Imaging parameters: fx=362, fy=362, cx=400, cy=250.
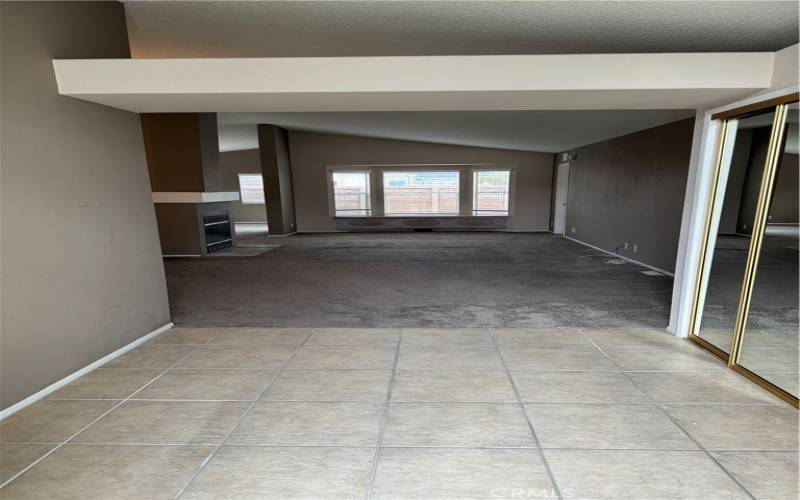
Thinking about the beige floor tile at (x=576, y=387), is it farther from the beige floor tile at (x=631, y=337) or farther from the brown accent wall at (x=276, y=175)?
the brown accent wall at (x=276, y=175)

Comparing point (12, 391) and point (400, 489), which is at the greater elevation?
point (12, 391)

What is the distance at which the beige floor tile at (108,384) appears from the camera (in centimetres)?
231

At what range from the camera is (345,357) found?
A: 2766 millimetres

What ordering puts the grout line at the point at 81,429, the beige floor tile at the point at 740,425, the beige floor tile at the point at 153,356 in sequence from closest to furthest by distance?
the grout line at the point at 81,429
the beige floor tile at the point at 740,425
the beige floor tile at the point at 153,356

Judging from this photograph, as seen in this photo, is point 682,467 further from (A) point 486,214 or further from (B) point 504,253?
(A) point 486,214

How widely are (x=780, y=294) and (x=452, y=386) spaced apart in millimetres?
4311

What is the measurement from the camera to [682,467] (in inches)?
65.5

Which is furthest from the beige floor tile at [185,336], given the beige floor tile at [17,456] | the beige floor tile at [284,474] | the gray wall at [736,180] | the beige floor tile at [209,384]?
the gray wall at [736,180]

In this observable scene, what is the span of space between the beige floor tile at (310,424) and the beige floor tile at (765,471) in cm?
167

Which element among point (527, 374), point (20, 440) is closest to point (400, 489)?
point (527, 374)

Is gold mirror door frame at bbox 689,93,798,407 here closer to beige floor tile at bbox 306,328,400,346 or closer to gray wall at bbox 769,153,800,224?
gray wall at bbox 769,153,800,224

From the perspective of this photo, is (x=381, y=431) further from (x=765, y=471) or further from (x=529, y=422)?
(x=765, y=471)

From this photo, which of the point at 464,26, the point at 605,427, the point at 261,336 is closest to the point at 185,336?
the point at 261,336

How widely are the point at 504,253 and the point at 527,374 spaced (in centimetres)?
473
